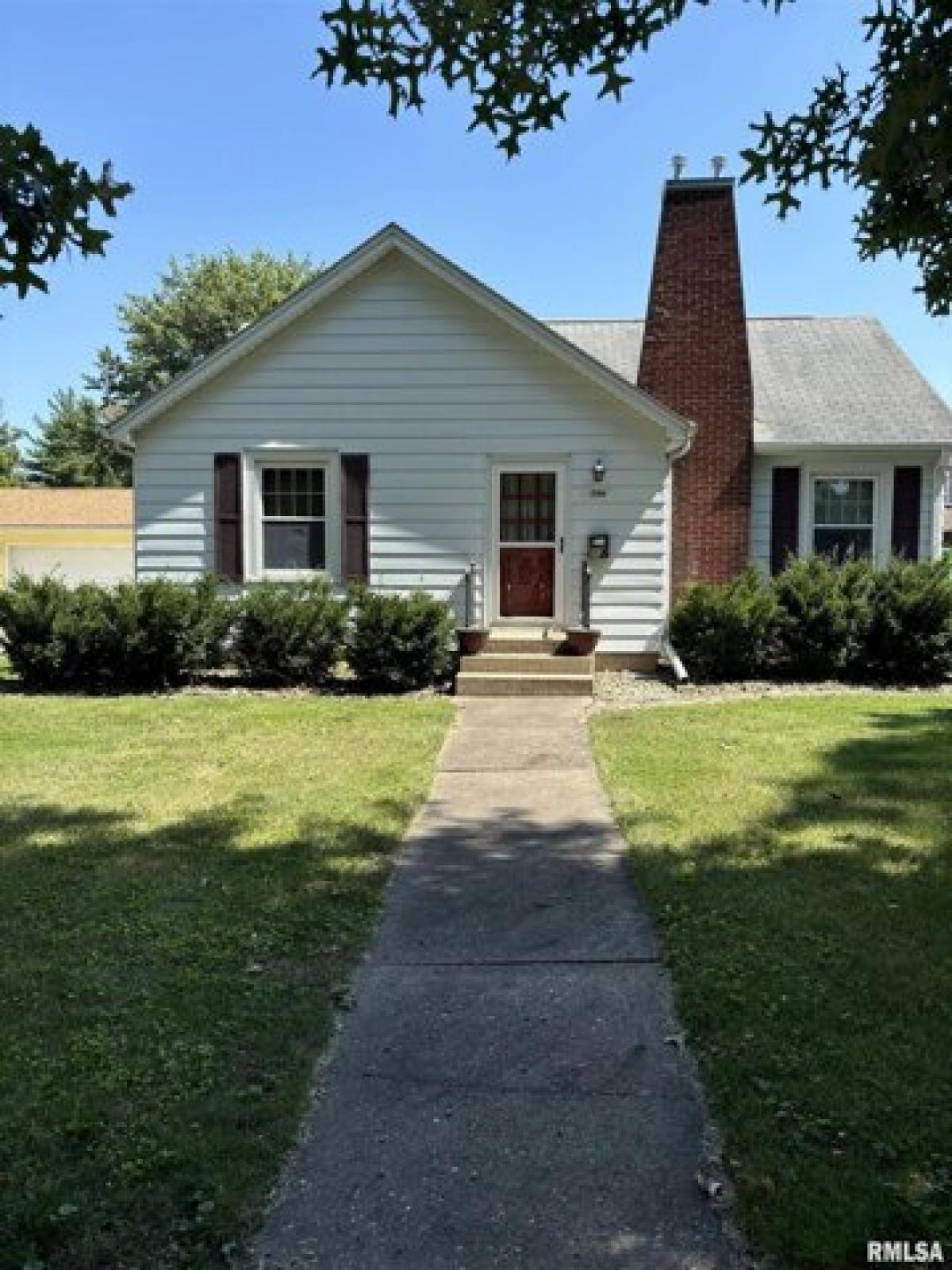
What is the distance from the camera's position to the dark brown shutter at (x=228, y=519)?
12148 mm

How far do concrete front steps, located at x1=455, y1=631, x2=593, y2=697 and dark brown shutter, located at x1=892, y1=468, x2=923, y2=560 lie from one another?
540cm

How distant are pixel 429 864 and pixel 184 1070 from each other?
2.19 metres

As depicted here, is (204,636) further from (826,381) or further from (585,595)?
(826,381)

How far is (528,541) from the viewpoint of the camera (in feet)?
40.0

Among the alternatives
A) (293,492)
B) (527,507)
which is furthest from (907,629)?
(293,492)

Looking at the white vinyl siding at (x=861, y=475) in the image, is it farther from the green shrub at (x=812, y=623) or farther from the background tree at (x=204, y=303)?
the background tree at (x=204, y=303)

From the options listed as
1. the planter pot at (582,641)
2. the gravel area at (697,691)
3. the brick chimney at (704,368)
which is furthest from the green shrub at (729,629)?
the brick chimney at (704,368)

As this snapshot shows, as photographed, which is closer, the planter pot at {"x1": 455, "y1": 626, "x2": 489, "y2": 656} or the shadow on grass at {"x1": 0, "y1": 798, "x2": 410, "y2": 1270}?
the shadow on grass at {"x1": 0, "y1": 798, "x2": 410, "y2": 1270}

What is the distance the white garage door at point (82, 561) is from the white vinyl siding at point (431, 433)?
Answer: 18.2 m

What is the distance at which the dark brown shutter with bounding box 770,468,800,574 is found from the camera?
13.7m

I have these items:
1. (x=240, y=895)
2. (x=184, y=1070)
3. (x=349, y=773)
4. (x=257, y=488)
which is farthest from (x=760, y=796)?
(x=257, y=488)

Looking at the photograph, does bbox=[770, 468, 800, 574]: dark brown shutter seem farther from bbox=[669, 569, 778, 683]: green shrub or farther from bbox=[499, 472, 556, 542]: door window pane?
bbox=[499, 472, 556, 542]: door window pane

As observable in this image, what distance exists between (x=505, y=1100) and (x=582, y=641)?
8463 mm

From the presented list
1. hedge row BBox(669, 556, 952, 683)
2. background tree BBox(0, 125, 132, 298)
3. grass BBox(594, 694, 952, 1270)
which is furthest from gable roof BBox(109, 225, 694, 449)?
background tree BBox(0, 125, 132, 298)
